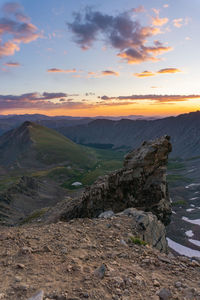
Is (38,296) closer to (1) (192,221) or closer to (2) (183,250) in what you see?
(2) (183,250)

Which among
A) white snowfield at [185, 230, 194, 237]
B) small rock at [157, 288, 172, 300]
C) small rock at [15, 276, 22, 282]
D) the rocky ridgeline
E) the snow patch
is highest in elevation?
small rock at [15, 276, 22, 282]

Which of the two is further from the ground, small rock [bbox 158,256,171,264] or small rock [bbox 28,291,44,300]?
small rock [bbox 28,291,44,300]

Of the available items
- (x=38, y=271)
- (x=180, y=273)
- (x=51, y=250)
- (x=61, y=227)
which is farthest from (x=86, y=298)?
(x=61, y=227)

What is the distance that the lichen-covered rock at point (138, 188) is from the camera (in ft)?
94.1

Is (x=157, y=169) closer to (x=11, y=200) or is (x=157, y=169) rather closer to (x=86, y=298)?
(x=86, y=298)

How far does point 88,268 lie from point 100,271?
29.2 inches

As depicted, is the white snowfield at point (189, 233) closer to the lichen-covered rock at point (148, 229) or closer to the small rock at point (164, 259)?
the lichen-covered rock at point (148, 229)

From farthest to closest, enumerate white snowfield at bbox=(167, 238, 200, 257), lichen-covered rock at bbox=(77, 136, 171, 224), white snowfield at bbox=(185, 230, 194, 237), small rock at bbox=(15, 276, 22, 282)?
white snowfield at bbox=(185, 230, 194, 237)
white snowfield at bbox=(167, 238, 200, 257)
lichen-covered rock at bbox=(77, 136, 171, 224)
small rock at bbox=(15, 276, 22, 282)

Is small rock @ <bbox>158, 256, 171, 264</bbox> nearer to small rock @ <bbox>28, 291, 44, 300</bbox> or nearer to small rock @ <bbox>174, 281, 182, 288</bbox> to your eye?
small rock @ <bbox>174, 281, 182, 288</bbox>

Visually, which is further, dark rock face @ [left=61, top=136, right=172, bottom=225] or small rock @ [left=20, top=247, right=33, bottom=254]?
dark rock face @ [left=61, top=136, right=172, bottom=225]

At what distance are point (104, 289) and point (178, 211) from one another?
456 ft

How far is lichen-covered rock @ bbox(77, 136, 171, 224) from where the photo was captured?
2869 centimetres

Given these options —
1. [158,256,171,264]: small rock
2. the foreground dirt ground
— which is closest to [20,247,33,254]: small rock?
the foreground dirt ground

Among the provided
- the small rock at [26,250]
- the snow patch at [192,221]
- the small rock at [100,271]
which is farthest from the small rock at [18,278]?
the snow patch at [192,221]
